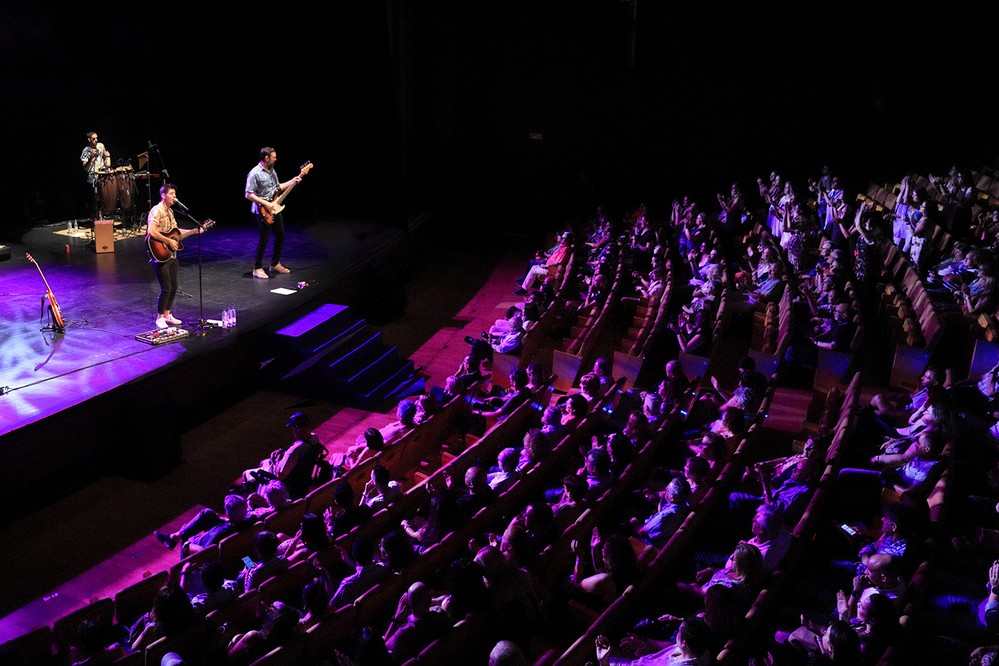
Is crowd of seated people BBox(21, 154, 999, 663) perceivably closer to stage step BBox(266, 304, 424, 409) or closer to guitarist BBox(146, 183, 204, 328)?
stage step BBox(266, 304, 424, 409)

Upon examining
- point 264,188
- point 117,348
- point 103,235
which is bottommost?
point 117,348

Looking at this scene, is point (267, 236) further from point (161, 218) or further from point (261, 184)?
point (161, 218)

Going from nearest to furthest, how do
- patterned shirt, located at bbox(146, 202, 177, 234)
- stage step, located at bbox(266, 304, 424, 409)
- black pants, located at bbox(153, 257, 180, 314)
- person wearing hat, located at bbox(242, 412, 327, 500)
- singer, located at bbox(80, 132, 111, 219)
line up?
person wearing hat, located at bbox(242, 412, 327, 500)
patterned shirt, located at bbox(146, 202, 177, 234)
black pants, located at bbox(153, 257, 180, 314)
stage step, located at bbox(266, 304, 424, 409)
singer, located at bbox(80, 132, 111, 219)

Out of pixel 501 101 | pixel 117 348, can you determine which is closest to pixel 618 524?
pixel 117 348

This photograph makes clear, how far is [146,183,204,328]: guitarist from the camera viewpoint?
6266mm

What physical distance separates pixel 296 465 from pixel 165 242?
8.07 feet

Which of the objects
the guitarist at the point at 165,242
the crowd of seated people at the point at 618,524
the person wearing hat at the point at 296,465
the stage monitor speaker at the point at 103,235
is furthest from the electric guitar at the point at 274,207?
the person wearing hat at the point at 296,465

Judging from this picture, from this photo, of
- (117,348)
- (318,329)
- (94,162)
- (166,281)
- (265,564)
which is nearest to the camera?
(265,564)

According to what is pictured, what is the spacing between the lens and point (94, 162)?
9.17 meters

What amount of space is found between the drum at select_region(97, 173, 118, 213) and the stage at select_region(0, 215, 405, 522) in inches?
13.0

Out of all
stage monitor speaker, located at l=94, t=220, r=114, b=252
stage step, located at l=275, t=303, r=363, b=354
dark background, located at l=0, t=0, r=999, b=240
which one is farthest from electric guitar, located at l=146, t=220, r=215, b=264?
dark background, located at l=0, t=0, r=999, b=240

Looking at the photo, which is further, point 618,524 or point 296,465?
point 296,465

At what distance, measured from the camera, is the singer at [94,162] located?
9164 millimetres

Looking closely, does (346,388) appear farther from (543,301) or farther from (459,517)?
(459,517)
